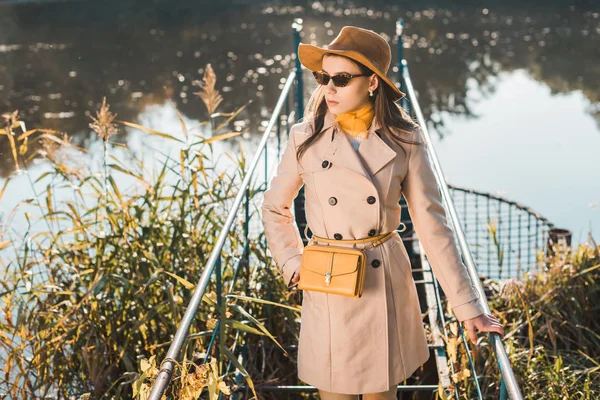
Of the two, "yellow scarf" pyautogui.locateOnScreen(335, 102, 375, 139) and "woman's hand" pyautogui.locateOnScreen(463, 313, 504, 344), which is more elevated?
"yellow scarf" pyautogui.locateOnScreen(335, 102, 375, 139)

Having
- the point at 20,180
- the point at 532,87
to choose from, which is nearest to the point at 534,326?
the point at 20,180

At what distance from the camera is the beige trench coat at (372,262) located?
238cm

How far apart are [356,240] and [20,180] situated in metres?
7.95

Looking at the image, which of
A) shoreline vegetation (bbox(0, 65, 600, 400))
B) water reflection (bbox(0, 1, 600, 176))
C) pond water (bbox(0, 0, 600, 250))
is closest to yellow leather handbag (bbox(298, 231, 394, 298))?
shoreline vegetation (bbox(0, 65, 600, 400))

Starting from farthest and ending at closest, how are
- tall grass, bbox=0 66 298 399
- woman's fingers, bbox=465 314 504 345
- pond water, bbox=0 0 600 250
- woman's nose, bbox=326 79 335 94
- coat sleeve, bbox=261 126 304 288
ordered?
pond water, bbox=0 0 600 250
tall grass, bbox=0 66 298 399
coat sleeve, bbox=261 126 304 288
woman's nose, bbox=326 79 335 94
woman's fingers, bbox=465 314 504 345

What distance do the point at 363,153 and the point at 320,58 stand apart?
0.96ft

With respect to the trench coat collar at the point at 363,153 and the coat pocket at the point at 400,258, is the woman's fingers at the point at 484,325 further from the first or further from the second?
the trench coat collar at the point at 363,153

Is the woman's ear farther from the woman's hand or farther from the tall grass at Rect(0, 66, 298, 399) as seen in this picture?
the tall grass at Rect(0, 66, 298, 399)

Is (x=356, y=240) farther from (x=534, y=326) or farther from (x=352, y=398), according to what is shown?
(x=534, y=326)

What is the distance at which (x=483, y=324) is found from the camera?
232cm

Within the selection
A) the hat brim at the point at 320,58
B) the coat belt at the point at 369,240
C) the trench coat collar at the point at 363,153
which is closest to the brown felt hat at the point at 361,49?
the hat brim at the point at 320,58

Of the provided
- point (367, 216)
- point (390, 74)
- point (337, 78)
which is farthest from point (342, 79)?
point (390, 74)

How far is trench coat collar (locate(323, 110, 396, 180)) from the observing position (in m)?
2.38

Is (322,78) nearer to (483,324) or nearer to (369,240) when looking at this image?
(369,240)
